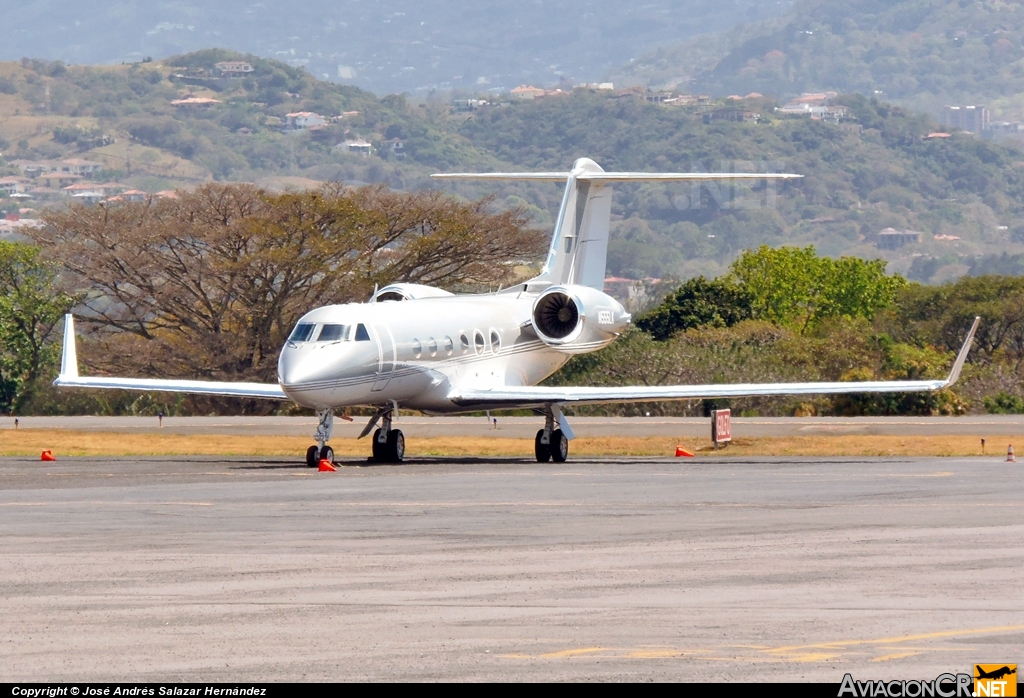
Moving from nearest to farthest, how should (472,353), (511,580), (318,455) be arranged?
(511,580) < (318,455) < (472,353)

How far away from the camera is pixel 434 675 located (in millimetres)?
10172

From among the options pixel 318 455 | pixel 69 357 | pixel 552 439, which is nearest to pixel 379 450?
pixel 318 455

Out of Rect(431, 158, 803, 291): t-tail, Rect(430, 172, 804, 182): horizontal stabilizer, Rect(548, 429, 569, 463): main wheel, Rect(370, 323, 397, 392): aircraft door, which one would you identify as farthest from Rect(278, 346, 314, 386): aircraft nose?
Rect(431, 158, 803, 291): t-tail

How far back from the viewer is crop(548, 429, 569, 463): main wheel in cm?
3375

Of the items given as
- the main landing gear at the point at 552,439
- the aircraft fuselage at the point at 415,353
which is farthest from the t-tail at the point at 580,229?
the main landing gear at the point at 552,439

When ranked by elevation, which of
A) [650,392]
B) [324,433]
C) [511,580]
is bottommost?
[511,580]

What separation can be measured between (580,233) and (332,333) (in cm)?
1110

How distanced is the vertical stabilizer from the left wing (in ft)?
20.1

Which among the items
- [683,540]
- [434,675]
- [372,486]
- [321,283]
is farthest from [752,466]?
[321,283]

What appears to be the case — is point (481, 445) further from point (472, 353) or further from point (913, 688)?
point (913, 688)

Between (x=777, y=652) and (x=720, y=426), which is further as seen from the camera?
(x=720, y=426)

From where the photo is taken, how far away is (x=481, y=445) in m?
41.2

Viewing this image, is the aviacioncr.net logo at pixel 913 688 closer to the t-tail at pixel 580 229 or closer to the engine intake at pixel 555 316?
the engine intake at pixel 555 316

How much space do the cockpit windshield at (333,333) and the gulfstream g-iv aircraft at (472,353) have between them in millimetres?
23
